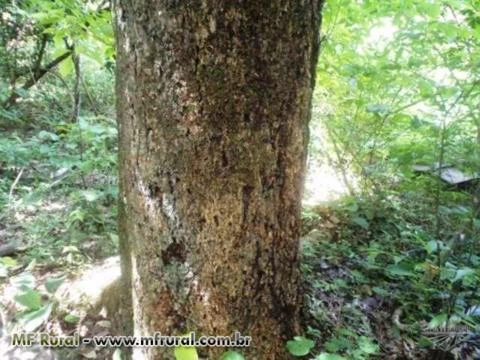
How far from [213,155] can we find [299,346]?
745 mm

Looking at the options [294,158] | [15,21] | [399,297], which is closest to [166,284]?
[294,158]

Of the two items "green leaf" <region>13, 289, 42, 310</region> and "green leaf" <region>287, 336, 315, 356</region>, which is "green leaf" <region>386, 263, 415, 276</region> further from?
"green leaf" <region>13, 289, 42, 310</region>

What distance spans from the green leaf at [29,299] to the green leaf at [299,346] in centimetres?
113

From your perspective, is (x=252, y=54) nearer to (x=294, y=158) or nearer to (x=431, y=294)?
(x=294, y=158)

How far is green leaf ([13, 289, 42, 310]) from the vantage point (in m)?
1.76

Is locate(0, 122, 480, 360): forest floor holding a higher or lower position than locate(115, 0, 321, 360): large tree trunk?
lower

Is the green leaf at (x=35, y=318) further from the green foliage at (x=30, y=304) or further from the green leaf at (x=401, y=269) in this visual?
the green leaf at (x=401, y=269)

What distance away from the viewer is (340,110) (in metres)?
3.02

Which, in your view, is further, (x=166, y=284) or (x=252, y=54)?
(x=166, y=284)

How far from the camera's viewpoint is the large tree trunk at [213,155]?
3.92 ft

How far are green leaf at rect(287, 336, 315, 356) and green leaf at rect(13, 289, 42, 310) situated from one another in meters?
1.13

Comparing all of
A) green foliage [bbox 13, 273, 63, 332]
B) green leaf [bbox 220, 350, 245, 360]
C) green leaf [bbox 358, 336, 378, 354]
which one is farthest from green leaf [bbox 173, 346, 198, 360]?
green foliage [bbox 13, 273, 63, 332]

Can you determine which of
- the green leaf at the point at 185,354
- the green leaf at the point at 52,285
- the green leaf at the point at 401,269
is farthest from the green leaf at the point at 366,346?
the green leaf at the point at 52,285

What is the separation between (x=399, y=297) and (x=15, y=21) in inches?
A: 236
